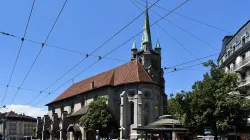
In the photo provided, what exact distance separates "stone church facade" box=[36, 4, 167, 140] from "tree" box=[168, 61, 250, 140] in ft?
82.8

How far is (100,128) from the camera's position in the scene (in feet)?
154

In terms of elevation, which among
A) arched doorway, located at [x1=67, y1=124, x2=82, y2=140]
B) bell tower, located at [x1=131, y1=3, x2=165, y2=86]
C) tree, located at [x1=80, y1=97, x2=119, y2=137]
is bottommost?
arched doorway, located at [x1=67, y1=124, x2=82, y2=140]

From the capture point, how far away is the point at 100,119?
47094mm

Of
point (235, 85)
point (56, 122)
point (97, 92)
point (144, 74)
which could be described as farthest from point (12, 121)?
point (235, 85)

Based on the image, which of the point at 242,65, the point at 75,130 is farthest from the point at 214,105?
the point at 75,130

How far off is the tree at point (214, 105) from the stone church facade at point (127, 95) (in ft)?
82.8

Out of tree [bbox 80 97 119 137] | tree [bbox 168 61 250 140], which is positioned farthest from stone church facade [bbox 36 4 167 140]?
tree [bbox 168 61 250 140]

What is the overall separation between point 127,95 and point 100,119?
973 cm

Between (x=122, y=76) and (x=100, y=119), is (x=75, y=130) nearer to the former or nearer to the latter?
(x=122, y=76)

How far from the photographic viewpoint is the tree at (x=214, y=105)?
2425 cm

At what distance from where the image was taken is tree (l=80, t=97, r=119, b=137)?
4703 cm

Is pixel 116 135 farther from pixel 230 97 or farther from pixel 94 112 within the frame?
pixel 230 97

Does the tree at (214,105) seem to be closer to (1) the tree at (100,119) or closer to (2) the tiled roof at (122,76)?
(1) the tree at (100,119)

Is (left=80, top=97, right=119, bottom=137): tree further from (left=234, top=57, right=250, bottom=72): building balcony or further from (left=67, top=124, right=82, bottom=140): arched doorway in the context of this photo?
(left=234, top=57, right=250, bottom=72): building balcony
